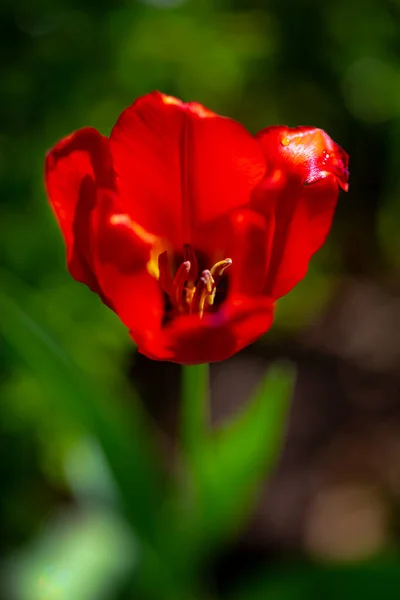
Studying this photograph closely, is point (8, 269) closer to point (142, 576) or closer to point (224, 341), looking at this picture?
point (142, 576)

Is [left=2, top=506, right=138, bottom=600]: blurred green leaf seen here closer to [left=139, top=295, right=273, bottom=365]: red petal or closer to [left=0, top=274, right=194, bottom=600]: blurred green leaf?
[left=0, top=274, right=194, bottom=600]: blurred green leaf

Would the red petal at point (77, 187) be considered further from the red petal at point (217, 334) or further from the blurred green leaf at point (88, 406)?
the blurred green leaf at point (88, 406)

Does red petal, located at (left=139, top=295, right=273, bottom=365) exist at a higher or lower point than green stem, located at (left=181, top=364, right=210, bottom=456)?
higher

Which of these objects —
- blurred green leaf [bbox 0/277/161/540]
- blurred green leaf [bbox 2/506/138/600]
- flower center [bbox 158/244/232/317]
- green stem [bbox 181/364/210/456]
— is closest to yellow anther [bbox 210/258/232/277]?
flower center [bbox 158/244/232/317]

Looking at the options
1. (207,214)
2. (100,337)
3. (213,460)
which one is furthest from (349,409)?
(207,214)

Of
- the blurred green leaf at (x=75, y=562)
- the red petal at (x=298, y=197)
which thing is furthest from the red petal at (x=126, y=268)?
the blurred green leaf at (x=75, y=562)

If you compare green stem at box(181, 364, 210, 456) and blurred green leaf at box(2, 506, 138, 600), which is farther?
blurred green leaf at box(2, 506, 138, 600)
